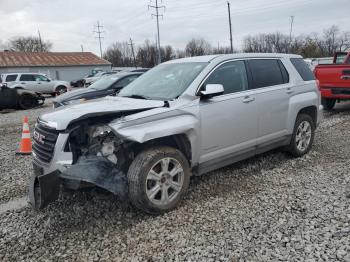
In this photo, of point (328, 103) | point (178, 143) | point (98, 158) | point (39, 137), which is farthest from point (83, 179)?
point (328, 103)

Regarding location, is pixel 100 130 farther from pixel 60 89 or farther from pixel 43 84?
pixel 60 89

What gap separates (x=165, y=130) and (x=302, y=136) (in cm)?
319

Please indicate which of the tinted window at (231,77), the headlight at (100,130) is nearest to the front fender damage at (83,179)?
the headlight at (100,130)

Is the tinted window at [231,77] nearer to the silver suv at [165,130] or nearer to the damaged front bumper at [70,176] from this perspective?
the silver suv at [165,130]

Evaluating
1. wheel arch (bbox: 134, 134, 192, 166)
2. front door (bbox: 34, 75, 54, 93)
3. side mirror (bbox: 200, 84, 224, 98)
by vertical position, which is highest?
front door (bbox: 34, 75, 54, 93)

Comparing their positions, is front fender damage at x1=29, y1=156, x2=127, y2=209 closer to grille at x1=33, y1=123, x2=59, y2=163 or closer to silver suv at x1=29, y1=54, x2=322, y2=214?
silver suv at x1=29, y1=54, x2=322, y2=214

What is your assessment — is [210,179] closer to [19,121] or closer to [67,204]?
[67,204]

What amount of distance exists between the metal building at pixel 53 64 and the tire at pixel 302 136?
4095 centimetres

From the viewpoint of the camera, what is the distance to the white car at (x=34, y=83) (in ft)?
65.4

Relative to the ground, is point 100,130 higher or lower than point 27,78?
lower

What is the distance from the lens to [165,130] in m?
3.56

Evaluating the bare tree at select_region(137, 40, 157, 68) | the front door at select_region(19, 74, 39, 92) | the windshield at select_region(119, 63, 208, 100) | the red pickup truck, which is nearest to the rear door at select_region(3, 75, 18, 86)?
the front door at select_region(19, 74, 39, 92)

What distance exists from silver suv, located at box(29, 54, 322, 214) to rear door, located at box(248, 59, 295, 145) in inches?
0.6

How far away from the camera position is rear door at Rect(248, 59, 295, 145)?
185 inches
